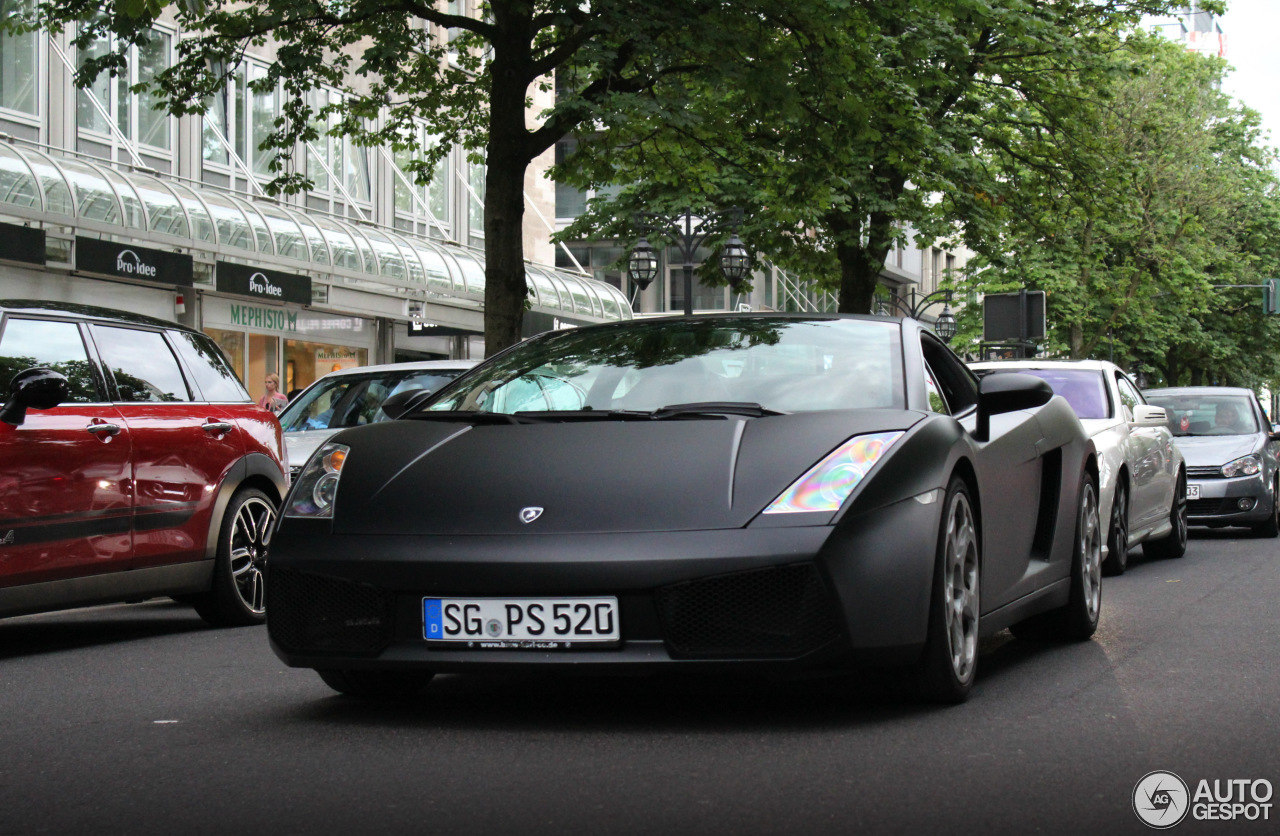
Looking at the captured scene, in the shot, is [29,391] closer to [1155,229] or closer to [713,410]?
[713,410]

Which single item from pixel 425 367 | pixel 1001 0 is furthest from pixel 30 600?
pixel 1001 0

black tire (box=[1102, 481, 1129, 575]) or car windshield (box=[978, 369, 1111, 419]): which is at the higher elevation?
car windshield (box=[978, 369, 1111, 419])

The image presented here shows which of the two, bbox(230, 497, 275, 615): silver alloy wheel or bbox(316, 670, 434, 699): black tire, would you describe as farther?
bbox(230, 497, 275, 615): silver alloy wheel

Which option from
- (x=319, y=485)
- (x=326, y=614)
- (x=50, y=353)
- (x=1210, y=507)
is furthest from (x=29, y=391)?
(x=1210, y=507)

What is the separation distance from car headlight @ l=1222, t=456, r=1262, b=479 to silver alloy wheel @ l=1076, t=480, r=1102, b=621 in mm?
10204

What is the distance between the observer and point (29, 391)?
7672mm

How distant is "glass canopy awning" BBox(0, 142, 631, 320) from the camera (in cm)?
2247

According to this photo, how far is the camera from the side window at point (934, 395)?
20.2ft

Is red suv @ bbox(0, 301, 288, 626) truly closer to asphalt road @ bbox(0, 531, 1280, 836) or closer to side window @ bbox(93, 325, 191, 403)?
side window @ bbox(93, 325, 191, 403)

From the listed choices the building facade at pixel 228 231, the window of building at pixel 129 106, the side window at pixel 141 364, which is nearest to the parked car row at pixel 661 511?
the side window at pixel 141 364

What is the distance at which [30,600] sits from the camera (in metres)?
7.89

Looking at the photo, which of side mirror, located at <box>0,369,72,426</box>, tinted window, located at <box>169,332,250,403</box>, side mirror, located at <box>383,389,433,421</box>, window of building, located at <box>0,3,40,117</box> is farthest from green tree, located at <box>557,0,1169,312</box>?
window of building, located at <box>0,3,40,117</box>

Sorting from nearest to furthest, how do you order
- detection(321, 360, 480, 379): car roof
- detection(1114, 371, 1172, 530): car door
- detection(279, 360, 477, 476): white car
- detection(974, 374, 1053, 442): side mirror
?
detection(974, 374, 1053, 442): side mirror, detection(1114, 371, 1172, 530): car door, detection(279, 360, 477, 476): white car, detection(321, 360, 480, 379): car roof

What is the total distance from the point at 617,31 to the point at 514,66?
58.8 inches
